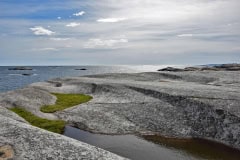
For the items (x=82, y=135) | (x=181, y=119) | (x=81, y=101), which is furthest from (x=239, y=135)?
(x=81, y=101)

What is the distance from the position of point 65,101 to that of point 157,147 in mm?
23997

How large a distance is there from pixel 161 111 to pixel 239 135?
12242mm

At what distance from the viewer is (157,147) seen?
1329 inches

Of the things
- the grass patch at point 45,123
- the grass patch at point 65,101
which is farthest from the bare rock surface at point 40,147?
the grass patch at point 65,101

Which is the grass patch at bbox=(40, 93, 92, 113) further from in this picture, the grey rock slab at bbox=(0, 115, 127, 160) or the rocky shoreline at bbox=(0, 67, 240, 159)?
the grey rock slab at bbox=(0, 115, 127, 160)

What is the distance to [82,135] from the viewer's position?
3678 centimetres

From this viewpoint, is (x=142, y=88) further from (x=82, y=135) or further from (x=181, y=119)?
(x=82, y=135)

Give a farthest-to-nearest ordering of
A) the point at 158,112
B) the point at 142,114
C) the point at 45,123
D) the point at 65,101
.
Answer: the point at 65,101, the point at 158,112, the point at 142,114, the point at 45,123

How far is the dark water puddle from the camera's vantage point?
31.1 m

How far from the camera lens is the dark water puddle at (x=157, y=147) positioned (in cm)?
3112


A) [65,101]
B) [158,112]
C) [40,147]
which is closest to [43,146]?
[40,147]

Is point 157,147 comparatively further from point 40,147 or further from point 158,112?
point 40,147

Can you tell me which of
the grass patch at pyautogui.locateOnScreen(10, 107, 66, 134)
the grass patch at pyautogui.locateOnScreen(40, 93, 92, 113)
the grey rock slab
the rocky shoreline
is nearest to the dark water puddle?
the grass patch at pyautogui.locateOnScreen(10, 107, 66, 134)

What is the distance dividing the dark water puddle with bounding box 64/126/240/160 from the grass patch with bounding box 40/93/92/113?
10.00 meters
